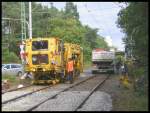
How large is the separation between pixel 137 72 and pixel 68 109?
26.4 ft

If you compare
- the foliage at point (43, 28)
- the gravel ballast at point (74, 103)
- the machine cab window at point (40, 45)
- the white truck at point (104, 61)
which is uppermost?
the foliage at point (43, 28)

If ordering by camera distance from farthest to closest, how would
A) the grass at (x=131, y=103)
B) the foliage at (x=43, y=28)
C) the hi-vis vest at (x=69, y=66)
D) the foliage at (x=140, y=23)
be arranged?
the foliage at (x=43, y=28), the hi-vis vest at (x=69, y=66), the foliage at (x=140, y=23), the grass at (x=131, y=103)

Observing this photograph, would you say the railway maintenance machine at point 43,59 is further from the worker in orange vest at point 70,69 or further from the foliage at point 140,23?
the foliage at point 140,23

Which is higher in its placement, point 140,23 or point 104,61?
point 140,23

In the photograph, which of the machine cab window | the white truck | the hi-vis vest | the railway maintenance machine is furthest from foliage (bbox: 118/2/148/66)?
the white truck

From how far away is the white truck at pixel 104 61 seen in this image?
5966cm

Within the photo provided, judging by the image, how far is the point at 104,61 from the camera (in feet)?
196

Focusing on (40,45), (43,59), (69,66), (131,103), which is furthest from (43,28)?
(131,103)

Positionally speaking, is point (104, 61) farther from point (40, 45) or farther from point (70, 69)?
point (40, 45)

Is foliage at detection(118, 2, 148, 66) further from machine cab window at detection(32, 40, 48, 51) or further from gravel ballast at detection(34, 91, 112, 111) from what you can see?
machine cab window at detection(32, 40, 48, 51)

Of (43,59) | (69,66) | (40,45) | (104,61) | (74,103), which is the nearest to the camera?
(74,103)

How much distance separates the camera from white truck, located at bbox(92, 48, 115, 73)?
59656 mm

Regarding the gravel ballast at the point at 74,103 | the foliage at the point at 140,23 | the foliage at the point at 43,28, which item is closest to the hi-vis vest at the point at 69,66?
the gravel ballast at the point at 74,103

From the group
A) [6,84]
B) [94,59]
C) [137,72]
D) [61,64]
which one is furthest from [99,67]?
[137,72]
